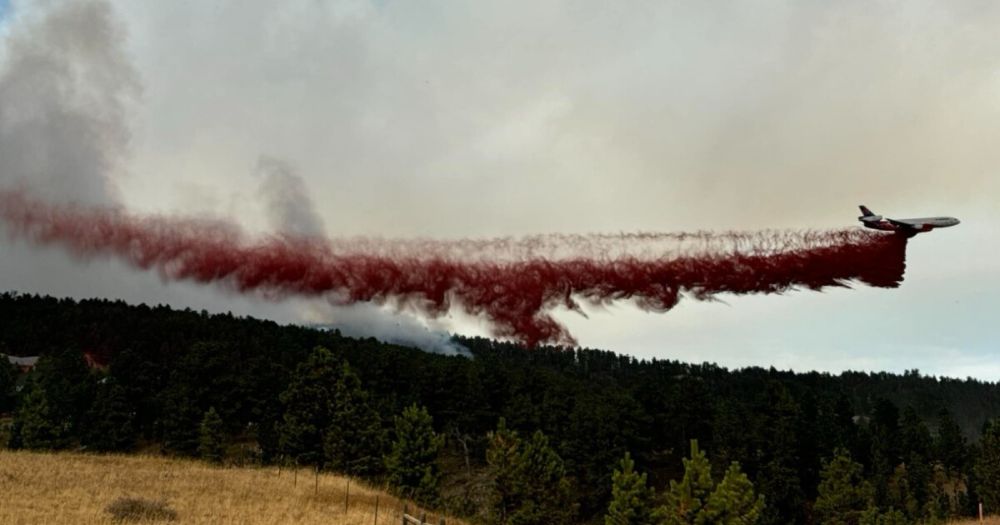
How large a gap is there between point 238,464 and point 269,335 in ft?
176

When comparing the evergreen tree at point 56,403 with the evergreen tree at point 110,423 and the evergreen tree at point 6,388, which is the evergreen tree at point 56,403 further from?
the evergreen tree at point 6,388

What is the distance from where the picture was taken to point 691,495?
48062 millimetres

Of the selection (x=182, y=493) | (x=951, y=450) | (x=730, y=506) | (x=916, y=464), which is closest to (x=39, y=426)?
(x=182, y=493)

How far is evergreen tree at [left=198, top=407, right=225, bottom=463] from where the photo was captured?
67750mm

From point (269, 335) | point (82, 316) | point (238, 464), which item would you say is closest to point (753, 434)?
point (238, 464)

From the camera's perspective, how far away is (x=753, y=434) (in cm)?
7625

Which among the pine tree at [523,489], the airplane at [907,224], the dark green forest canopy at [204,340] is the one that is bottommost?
the pine tree at [523,489]

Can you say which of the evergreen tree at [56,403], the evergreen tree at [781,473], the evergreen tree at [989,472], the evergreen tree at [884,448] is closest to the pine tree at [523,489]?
the evergreen tree at [781,473]

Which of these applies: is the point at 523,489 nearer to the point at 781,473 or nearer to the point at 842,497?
the point at 842,497

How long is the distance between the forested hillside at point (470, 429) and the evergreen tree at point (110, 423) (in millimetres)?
186

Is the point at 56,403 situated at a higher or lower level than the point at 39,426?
higher

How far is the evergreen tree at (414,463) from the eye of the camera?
56.4 m

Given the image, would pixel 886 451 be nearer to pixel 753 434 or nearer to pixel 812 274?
pixel 753 434

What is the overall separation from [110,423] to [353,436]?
89.7ft
